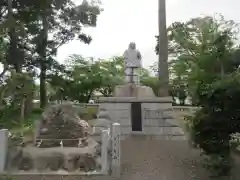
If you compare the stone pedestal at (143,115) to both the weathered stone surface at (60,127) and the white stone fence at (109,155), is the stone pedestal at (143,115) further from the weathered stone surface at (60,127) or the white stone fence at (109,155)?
the white stone fence at (109,155)

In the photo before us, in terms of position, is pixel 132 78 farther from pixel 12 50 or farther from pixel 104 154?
pixel 12 50

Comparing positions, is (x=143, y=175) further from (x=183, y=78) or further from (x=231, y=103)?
(x=183, y=78)

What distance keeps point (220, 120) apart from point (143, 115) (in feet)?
15.9

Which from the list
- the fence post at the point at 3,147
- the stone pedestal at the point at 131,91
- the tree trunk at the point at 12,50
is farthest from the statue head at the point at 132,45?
the fence post at the point at 3,147

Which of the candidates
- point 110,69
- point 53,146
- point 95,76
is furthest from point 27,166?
point 110,69

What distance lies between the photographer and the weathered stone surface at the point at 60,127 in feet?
28.3

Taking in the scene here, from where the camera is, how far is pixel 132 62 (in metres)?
11.8

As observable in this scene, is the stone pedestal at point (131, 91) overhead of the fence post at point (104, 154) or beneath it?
overhead

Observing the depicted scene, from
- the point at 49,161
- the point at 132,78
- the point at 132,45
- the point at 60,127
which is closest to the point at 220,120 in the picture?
the point at 49,161

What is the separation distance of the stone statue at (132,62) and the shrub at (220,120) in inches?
219

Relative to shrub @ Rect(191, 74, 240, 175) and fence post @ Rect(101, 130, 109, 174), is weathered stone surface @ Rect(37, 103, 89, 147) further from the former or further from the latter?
shrub @ Rect(191, 74, 240, 175)

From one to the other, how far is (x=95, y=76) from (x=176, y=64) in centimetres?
529

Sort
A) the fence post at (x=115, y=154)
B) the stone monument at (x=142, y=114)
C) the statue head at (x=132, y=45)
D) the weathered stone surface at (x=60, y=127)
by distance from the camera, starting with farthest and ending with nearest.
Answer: the statue head at (x=132, y=45)
the stone monument at (x=142, y=114)
the weathered stone surface at (x=60, y=127)
the fence post at (x=115, y=154)

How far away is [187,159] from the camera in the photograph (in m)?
7.69
